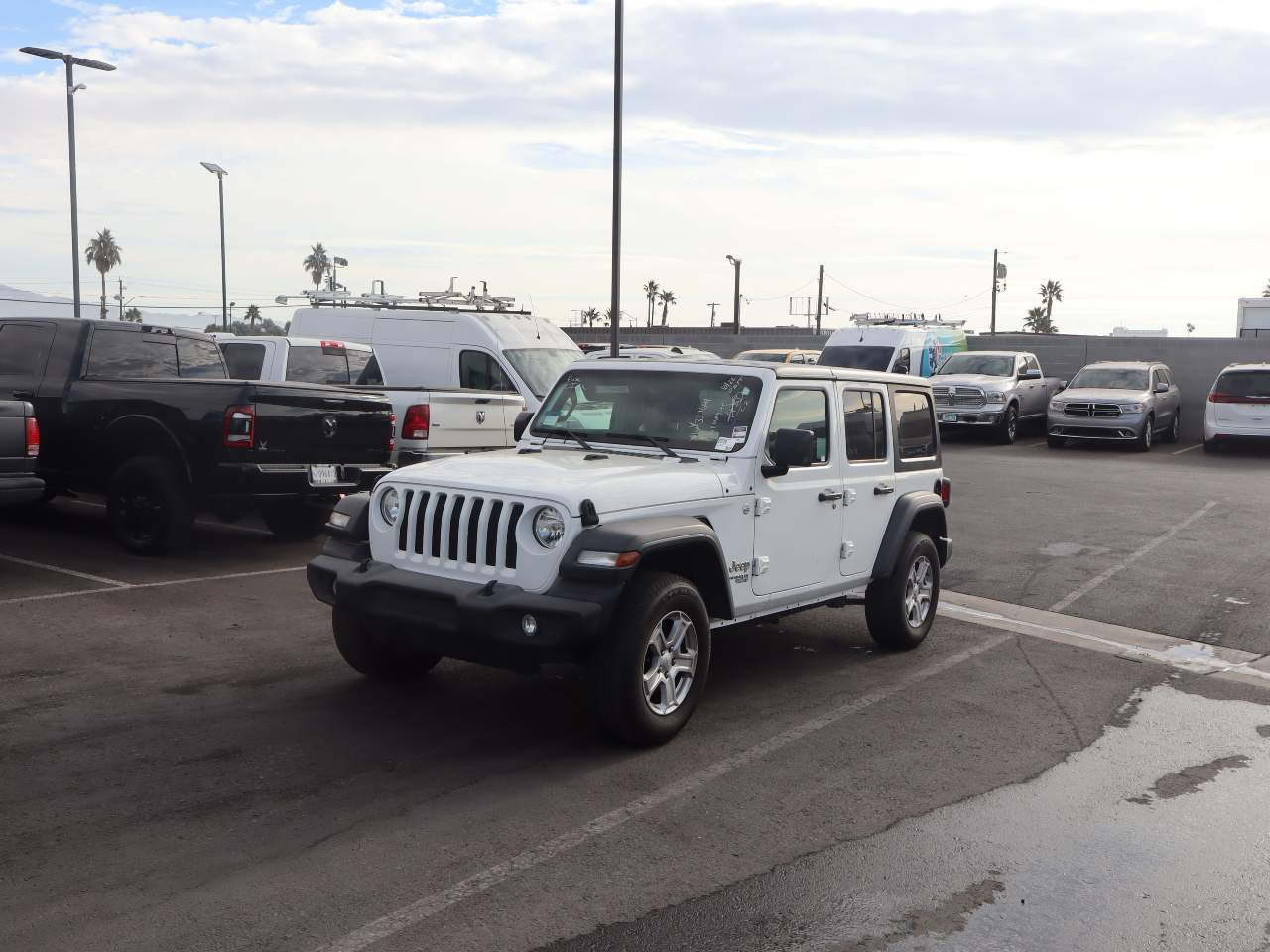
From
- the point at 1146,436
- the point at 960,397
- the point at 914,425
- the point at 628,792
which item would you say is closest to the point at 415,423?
the point at 914,425

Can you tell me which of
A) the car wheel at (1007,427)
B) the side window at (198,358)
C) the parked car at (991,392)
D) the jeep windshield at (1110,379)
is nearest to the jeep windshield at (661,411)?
the side window at (198,358)

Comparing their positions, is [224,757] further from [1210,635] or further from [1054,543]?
[1054,543]

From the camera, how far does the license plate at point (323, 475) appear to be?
989 cm

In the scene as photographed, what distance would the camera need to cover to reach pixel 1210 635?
27.5ft

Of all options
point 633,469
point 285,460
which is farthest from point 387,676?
point 285,460

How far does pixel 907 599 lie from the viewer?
7.62 metres

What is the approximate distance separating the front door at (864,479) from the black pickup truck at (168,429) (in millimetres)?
4795

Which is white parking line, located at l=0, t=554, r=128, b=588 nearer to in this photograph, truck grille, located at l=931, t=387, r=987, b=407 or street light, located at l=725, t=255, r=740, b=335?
truck grille, located at l=931, t=387, r=987, b=407

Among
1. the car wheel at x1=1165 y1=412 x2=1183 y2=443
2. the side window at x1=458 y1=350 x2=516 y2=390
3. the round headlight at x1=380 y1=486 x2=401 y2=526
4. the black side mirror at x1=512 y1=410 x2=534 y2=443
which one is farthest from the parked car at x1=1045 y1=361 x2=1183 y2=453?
the round headlight at x1=380 y1=486 x2=401 y2=526

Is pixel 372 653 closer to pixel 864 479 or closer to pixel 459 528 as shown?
pixel 459 528

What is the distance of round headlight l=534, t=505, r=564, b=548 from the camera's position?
530cm

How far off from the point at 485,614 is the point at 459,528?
1.71 ft

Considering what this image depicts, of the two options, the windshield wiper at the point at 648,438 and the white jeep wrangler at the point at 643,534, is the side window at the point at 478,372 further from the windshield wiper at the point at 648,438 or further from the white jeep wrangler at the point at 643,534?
the windshield wiper at the point at 648,438

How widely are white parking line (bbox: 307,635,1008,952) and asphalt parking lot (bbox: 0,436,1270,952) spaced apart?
0.02m
